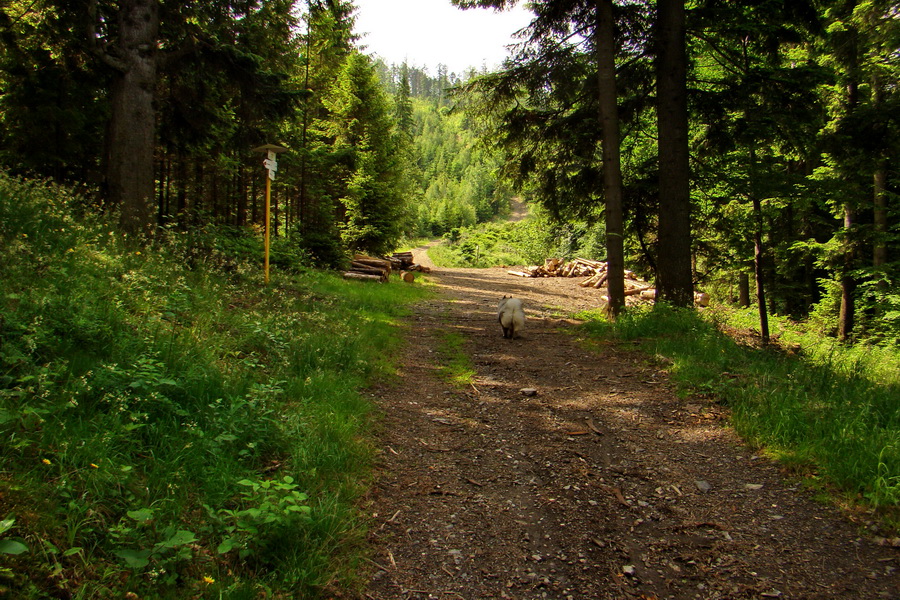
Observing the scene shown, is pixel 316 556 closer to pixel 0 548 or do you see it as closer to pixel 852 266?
pixel 0 548

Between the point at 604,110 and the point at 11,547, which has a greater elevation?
the point at 604,110

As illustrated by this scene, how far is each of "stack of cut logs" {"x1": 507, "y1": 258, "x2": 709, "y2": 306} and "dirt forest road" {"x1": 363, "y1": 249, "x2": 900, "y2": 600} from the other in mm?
12021

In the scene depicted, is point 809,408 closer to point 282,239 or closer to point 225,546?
point 225,546

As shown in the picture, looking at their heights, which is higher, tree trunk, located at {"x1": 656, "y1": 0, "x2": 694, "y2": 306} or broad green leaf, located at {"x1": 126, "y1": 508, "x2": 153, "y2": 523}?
tree trunk, located at {"x1": 656, "y1": 0, "x2": 694, "y2": 306}

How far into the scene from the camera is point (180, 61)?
9203 mm

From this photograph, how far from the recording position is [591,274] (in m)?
23.1

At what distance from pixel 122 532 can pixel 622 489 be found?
3.18m

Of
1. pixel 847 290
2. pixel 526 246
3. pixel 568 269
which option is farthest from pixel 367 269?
→ pixel 526 246

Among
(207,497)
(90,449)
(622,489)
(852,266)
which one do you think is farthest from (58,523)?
(852,266)

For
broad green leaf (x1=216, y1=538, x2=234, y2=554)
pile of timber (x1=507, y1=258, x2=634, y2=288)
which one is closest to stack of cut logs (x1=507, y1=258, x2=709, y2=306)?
pile of timber (x1=507, y1=258, x2=634, y2=288)

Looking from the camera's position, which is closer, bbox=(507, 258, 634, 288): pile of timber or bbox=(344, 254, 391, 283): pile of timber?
bbox=(344, 254, 391, 283): pile of timber

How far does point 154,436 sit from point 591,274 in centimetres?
2207

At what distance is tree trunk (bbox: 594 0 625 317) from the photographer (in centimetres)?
919

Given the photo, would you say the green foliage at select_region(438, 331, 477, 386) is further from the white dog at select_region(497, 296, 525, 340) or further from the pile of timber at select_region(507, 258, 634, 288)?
the pile of timber at select_region(507, 258, 634, 288)
